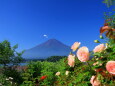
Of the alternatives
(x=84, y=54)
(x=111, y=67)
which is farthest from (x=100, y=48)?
(x=111, y=67)

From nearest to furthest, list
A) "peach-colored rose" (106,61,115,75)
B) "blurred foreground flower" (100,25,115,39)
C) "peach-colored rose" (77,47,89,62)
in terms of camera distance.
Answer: "peach-colored rose" (106,61,115,75)
"blurred foreground flower" (100,25,115,39)
"peach-colored rose" (77,47,89,62)

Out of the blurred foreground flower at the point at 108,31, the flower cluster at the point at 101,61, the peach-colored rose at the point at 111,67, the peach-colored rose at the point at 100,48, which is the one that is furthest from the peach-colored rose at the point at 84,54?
the peach-colored rose at the point at 111,67

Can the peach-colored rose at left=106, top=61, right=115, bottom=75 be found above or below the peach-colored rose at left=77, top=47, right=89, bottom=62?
below

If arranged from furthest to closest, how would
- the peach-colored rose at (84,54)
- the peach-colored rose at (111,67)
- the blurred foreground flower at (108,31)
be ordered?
the peach-colored rose at (84,54) → the blurred foreground flower at (108,31) → the peach-colored rose at (111,67)

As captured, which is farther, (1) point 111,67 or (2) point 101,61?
(2) point 101,61

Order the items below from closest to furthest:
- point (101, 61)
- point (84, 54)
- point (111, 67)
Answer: point (111, 67), point (101, 61), point (84, 54)

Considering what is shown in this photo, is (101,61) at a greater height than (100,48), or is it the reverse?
(100,48)

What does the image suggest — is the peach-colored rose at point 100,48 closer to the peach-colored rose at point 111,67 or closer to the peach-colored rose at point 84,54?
the peach-colored rose at point 84,54

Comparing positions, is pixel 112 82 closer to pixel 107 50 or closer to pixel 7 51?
pixel 107 50

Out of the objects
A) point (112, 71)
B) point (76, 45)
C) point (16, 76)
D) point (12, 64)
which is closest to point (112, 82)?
point (112, 71)

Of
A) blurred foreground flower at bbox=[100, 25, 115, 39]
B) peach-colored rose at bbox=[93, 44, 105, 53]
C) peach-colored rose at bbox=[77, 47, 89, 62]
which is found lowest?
peach-colored rose at bbox=[77, 47, 89, 62]

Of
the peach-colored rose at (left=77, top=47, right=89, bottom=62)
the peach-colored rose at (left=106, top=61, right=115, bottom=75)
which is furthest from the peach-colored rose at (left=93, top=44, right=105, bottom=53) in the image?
the peach-colored rose at (left=106, top=61, right=115, bottom=75)

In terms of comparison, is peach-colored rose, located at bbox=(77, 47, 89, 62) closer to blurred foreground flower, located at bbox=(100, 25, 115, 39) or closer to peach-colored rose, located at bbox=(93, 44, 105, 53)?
peach-colored rose, located at bbox=(93, 44, 105, 53)

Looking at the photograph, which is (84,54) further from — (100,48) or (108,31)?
(108,31)
